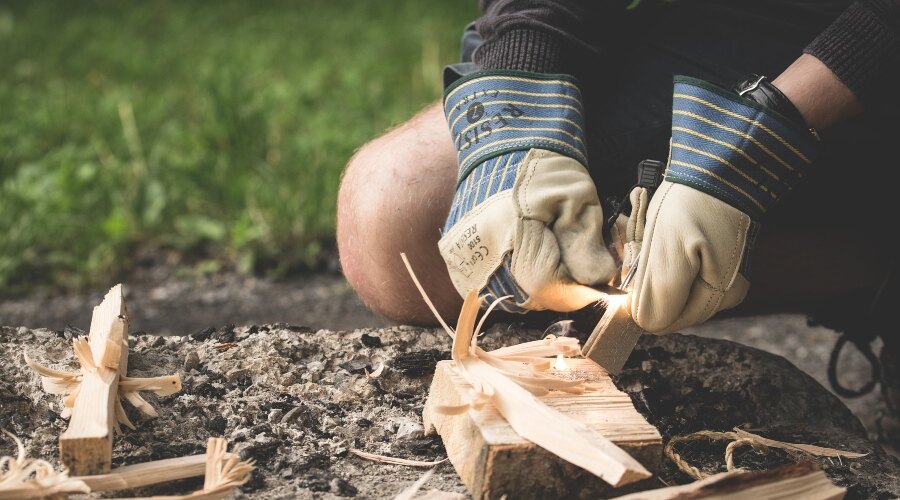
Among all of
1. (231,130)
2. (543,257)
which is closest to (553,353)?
(543,257)

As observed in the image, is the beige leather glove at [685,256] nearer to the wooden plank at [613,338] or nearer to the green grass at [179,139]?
the wooden plank at [613,338]

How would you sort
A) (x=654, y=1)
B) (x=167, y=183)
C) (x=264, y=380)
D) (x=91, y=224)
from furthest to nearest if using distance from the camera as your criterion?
1. (x=167, y=183)
2. (x=91, y=224)
3. (x=654, y=1)
4. (x=264, y=380)

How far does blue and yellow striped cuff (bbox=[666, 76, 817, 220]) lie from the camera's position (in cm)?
160

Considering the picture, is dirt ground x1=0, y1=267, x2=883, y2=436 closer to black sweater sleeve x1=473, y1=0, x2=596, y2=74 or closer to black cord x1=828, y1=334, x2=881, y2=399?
black cord x1=828, y1=334, x2=881, y2=399

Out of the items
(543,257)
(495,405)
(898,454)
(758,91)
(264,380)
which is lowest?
(898,454)

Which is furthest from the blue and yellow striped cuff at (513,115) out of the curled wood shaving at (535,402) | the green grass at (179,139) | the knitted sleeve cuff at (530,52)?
the green grass at (179,139)

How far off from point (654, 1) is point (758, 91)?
64 cm

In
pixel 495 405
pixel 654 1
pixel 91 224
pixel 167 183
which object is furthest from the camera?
pixel 167 183

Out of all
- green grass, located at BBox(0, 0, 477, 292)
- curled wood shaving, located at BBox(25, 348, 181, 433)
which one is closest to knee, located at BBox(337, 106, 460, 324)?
curled wood shaving, located at BBox(25, 348, 181, 433)

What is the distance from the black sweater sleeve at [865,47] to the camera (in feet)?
5.48

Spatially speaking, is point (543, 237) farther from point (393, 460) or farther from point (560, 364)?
point (393, 460)

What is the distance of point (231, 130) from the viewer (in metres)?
3.67

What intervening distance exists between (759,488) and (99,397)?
0.99 metres

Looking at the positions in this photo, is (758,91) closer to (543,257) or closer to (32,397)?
(543,257)
